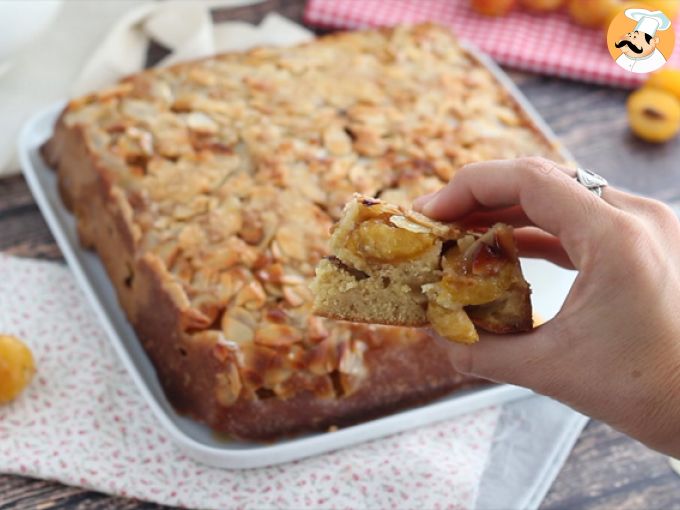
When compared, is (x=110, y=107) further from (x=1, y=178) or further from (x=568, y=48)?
(x=568, y=48)

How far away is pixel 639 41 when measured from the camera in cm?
124

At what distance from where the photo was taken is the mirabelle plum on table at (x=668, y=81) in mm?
2590

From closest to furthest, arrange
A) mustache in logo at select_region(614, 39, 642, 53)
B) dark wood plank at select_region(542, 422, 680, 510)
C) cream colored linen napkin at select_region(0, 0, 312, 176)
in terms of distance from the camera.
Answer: mustache in logo at select_region(614, 39, 642, 53) < dark wood plank at select_region(542, 422, 680, 510) < cream colored linen napkin at select_region(0, 0, 312, 176)

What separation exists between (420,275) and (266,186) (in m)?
0.63

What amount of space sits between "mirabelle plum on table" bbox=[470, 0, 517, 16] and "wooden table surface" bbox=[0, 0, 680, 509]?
8.5 inches

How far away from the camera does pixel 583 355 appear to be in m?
1.30

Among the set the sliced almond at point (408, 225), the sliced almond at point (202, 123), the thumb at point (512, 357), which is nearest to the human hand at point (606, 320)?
the thumb at point (512, 357)

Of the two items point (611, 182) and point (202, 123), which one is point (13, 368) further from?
point (611, 182)

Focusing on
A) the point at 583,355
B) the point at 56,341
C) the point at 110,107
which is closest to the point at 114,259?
the point at 56,341

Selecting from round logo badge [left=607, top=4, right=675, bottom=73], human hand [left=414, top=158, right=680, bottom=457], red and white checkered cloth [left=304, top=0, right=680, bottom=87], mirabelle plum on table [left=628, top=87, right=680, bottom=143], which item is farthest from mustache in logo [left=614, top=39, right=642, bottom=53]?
red and white checkered cloth [left=304, top=0, right=680, bottom=87]

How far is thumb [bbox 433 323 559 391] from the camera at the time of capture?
4.38ft

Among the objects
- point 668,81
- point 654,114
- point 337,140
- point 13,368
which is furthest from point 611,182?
point 13,368

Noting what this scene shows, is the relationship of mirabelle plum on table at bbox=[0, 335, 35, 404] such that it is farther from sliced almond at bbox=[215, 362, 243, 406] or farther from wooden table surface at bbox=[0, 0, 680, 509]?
sliced almond at bbox=[215, 362, 243, 406]

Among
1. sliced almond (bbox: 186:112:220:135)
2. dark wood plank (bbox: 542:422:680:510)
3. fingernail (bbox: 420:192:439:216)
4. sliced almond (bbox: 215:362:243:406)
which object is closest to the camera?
fingernail (bbox: 420:192:439:216)
